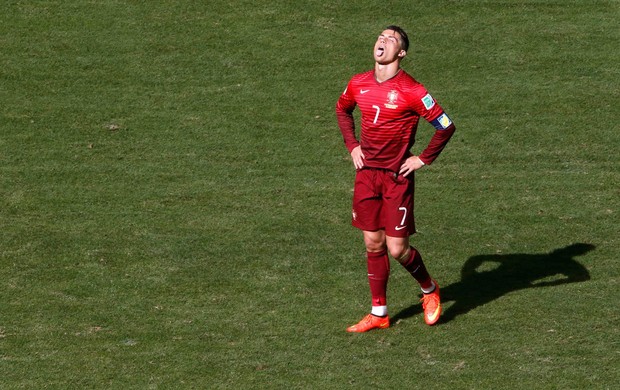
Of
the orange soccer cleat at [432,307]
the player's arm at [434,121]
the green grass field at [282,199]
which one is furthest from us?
the orange soccer cleat at [432,307]

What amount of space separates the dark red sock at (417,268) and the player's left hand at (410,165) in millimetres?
785

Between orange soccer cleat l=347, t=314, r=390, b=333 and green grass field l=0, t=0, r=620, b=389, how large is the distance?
114 mm

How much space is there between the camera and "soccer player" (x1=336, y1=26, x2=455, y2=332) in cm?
918

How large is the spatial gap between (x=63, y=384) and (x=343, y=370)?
7.35ft

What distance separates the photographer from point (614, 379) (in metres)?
8.73

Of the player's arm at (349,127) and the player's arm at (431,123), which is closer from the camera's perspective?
the player's arm at (431,123)

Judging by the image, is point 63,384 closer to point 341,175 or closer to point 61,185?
point 61,185

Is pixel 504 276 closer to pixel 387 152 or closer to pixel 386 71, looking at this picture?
pixel 387 152

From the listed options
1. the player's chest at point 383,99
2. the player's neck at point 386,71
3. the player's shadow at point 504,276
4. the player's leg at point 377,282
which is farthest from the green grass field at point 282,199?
the player's neck at point 386,71

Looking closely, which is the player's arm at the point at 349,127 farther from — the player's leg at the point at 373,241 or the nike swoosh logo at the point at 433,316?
the nike swoosh logo at the point at 433,316

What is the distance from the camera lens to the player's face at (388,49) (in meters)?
9.15

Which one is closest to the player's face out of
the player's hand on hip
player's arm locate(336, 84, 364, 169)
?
player's arm locate(336, 84, 364, 169)

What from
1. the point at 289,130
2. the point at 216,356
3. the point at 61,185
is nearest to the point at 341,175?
the point at 289,130

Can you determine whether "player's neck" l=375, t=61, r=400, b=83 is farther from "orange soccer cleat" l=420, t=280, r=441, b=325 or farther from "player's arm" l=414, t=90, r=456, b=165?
"orange soccer cleat" l=420, t=280, r=441, b=325
